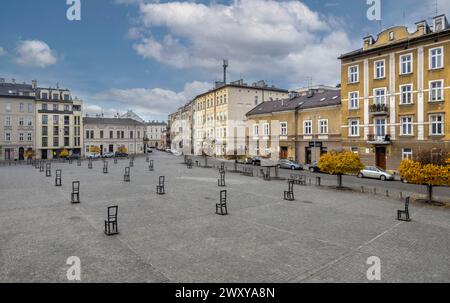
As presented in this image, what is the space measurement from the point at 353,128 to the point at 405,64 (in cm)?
902

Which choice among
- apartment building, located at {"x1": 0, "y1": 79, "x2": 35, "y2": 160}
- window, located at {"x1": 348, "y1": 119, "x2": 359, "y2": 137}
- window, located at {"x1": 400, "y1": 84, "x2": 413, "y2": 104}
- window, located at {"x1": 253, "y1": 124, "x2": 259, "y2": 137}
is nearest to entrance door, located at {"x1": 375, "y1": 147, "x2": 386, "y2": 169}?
window, located at {"x1": 348, "y1": 119, "x2": 359, "y2": 137}

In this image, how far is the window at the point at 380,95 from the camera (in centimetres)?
3412

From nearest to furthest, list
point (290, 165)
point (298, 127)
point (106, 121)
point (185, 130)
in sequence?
point (290, 165) < point (298, 127) < point (106, 121) < point (185, 130)

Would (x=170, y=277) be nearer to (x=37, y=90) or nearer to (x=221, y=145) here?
(x=221, y=145)

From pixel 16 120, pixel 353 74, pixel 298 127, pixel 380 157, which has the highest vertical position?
pixel 353 74

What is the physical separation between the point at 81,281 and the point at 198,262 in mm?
3158

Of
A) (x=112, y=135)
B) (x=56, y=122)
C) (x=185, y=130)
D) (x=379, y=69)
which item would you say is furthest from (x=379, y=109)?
(x=112, y=135)

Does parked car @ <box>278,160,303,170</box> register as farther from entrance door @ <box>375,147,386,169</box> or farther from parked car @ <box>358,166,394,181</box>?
entrance door @ <box>375,147,386,169</box>

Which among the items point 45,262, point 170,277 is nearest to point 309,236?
point 170,277

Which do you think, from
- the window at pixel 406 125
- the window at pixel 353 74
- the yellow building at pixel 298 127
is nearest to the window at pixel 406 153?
the window at pixel 406 125

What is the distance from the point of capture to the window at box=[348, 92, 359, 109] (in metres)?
36.8

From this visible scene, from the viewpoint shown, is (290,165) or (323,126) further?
(323,126)

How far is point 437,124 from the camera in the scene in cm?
2980

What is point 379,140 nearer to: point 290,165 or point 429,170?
point 290,165
